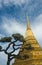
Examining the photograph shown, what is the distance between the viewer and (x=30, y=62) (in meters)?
49.3

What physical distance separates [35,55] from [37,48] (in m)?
2.16

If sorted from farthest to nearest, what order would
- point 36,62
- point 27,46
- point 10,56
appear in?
1. point 36,62
2. point 27,46
3. point 10,56

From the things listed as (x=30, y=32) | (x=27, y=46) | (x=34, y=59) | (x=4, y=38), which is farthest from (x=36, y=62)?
(x=4, y=38)

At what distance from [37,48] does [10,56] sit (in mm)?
27086

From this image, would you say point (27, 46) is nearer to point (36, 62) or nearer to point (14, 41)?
point (14, 41)

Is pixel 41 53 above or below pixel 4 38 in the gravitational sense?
above

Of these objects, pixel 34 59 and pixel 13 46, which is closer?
pixel 13 46

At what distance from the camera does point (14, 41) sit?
85.8 feet

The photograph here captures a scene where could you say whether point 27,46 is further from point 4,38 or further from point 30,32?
point 30,32

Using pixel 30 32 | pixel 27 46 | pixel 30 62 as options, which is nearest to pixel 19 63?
pixel 30 62

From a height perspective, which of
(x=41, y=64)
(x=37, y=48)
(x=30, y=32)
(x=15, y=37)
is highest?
(x=30, y=32)

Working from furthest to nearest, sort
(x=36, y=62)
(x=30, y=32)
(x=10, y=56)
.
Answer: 1. (x=30, y=32)
2. (x=36, y=62)
3. (x=10, y=56)

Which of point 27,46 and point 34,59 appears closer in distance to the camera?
point 27,46

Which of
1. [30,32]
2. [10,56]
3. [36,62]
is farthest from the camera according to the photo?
[30,32]
